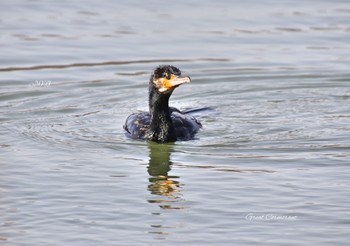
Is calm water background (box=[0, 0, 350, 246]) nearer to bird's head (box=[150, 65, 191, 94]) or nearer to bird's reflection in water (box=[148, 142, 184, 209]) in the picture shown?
bird's reflection in water (box=[148, 142, 184, 209])

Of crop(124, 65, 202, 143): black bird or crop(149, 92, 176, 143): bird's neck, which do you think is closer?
crop(124, 65, 202, 143): black bird

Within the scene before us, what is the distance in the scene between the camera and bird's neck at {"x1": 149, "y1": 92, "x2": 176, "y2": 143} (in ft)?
44.3

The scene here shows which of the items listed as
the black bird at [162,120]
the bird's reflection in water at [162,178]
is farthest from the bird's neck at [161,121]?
the bird's reflection in water at [162,178]

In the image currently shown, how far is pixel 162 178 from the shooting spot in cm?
1171

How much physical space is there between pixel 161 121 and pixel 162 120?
20 mm

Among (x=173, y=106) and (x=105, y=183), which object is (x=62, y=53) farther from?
(x=105, y=183)

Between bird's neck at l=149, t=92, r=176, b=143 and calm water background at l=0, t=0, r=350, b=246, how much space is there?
258mm

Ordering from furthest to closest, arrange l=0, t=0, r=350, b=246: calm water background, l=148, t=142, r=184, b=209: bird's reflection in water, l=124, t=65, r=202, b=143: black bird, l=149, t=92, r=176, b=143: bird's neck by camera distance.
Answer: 1. l=149, t=92, r=176, b=143: bird's neck
2. l=124, t=65, r=202, b=143: black bird
3. l=148, t=142, r=184, b=209: bird's reflection in water
4. l=0, t=0, r=350, b=246: calm water background

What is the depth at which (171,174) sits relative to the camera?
1188cm

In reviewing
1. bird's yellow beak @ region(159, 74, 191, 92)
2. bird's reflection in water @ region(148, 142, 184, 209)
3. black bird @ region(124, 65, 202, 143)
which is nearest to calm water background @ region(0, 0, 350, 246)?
bird's reflection in water @ region(148, 142, 184, 209)

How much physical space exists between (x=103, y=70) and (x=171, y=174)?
19.7 ft

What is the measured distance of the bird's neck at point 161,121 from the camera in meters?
13.5

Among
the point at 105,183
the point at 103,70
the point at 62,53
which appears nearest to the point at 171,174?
the point at 105,183

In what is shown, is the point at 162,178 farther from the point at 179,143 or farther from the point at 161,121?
the point at 161,121
